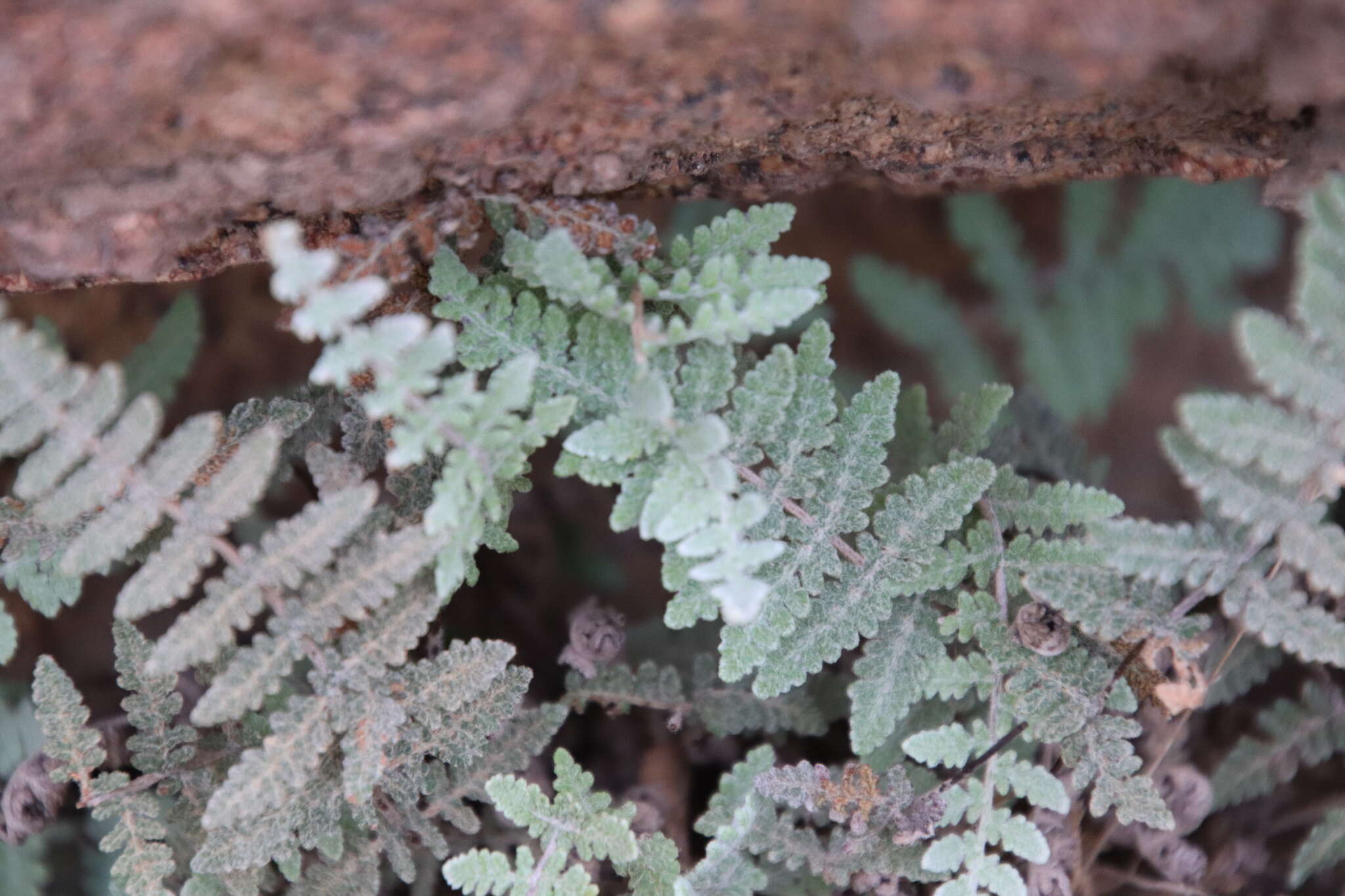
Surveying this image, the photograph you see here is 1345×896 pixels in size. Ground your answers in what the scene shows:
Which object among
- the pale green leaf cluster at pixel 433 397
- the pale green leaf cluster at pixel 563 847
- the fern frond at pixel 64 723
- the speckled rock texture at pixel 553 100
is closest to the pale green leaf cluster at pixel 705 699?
the pale green leaf cluster at pixel 563 847

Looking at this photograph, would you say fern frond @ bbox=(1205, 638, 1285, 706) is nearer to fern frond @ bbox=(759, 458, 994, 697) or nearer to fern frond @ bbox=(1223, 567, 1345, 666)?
fern frond @ bbox=(1223, 567, 1345, 666)

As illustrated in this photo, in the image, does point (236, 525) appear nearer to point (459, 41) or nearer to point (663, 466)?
point (663, 466)

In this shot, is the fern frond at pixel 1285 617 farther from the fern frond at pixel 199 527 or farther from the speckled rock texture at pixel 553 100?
the fern frond at pixel 199 527

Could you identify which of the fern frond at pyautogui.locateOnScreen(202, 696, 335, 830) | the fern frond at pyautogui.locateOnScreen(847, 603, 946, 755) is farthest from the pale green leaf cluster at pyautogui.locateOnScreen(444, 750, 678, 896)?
the fern frond at pyautogui.locateOnScreen(847, 603, 946, 755)

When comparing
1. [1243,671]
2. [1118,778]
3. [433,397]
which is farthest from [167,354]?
[1243,671]

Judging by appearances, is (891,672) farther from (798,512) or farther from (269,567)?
(269,567)

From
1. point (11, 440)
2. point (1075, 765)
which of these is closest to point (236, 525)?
point (11, 440)
